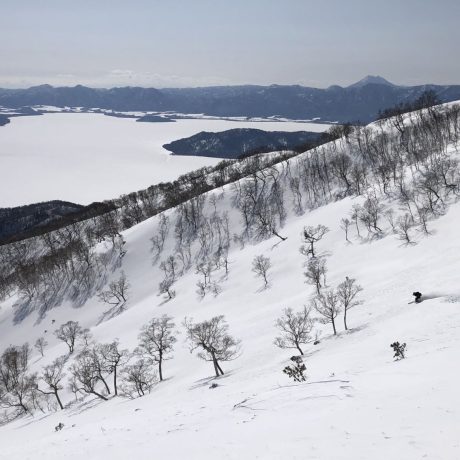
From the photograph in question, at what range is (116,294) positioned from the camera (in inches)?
4877

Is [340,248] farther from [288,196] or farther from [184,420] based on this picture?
[184,420]

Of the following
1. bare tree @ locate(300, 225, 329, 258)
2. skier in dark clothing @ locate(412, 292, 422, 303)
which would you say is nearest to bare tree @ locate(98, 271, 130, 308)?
bare tree @ locate(300, 225, 329, 258)

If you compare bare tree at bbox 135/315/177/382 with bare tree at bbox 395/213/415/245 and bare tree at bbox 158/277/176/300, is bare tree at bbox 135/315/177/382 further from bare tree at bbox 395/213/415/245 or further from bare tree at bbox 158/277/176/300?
bare tree at bbox 395/213/415/245

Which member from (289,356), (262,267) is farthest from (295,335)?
(262,267)

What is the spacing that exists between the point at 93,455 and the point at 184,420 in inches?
239

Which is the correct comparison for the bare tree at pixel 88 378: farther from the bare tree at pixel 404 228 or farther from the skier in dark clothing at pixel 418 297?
the bare tree at pixel 404 228

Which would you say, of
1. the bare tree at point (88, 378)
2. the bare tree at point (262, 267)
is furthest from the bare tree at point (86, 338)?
the bare tree at point (262, 267)

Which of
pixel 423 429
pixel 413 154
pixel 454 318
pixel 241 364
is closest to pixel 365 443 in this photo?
pixel 423 429

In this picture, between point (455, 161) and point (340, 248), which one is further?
point (455, 161)

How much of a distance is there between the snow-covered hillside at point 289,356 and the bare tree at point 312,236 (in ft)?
5.93

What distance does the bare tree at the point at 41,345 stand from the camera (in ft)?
357

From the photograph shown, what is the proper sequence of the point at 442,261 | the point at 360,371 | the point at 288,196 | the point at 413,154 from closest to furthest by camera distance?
the point at 360,371 < the point at 442,261 < the point at 413,154 < the point at 288,196

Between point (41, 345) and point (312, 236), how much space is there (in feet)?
266

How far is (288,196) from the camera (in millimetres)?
150625
